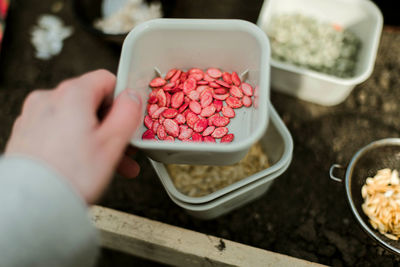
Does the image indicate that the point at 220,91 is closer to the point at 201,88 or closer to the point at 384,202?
the point at 201,88

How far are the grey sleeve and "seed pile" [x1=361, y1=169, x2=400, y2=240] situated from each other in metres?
0.87

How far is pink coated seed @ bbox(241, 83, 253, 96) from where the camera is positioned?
85 centimetres

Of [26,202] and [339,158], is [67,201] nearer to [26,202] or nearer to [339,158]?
[26,202]

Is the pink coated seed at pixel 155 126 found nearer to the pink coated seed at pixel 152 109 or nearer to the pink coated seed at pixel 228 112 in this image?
the pink coated seed at pixel 152 109

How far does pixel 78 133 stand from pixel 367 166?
92cm

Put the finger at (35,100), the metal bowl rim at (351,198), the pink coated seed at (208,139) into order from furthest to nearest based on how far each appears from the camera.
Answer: the metal bowl rim at (351,198) → the pink coated seed at (208,139) → the finger at (35,100)

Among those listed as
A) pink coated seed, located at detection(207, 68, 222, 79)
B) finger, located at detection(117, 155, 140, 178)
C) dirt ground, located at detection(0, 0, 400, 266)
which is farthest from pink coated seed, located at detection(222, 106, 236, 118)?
dirt ground, located at detection(0, 0, 400, 266)

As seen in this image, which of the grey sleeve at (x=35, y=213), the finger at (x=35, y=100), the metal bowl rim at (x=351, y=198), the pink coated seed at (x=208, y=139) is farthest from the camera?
the metal bowl rim at (x=351, y=198)

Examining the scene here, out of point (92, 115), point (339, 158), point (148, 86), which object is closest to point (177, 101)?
point (148, 86)

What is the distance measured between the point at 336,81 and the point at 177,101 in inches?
23.9

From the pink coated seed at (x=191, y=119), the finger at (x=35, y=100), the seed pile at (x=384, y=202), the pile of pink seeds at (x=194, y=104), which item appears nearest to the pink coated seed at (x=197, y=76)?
the pile of pink seeds at (x=194, y=104)

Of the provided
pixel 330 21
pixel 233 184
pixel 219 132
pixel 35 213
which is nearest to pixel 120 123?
pixel 35 213

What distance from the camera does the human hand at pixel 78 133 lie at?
1.76ft

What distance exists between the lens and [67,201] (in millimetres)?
507
